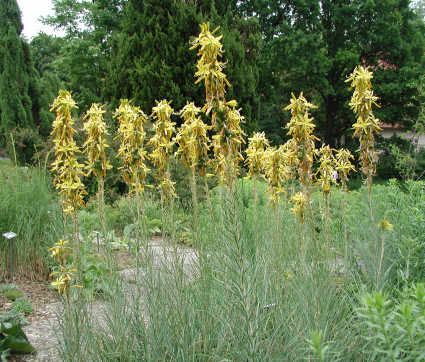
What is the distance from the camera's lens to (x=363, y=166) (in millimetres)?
2287

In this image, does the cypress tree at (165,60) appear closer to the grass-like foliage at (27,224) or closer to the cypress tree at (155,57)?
the cypress tree at (155,57)

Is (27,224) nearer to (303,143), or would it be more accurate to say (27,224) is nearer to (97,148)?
(97,148)

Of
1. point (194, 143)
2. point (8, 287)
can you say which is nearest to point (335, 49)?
point (8, 287)

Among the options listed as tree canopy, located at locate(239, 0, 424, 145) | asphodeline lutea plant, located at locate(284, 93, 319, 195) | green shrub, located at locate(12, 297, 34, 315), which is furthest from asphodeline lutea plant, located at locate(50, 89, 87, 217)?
tree canopy, located at locate(239, 0, 424, 145)

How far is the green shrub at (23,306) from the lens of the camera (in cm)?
372

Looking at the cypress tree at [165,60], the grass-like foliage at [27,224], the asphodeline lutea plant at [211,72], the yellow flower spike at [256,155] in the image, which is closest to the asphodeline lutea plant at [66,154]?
the asphodeline lutea plant at [211,72]

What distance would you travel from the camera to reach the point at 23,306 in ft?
12.3

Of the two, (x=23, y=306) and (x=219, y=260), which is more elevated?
(x=219, y=260)

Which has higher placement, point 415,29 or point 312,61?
point 415,29

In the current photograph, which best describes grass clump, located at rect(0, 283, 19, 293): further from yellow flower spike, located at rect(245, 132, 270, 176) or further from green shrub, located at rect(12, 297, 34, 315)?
yellow flower spike, located at rect(245, 132, 270, 176)

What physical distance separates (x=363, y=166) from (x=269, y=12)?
19.6 m

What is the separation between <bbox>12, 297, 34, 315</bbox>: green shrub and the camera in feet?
12.2

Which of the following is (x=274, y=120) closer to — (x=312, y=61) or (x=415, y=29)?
(x=312, y=61)

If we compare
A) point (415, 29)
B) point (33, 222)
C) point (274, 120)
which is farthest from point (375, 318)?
point (415, 29)
